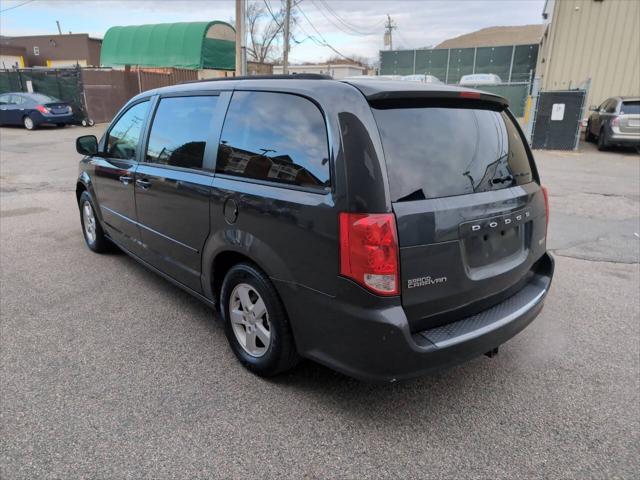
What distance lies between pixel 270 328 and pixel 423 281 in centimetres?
97

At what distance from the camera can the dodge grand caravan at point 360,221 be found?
7.22 ft

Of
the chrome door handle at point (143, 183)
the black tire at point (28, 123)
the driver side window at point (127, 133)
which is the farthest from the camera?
the black tire at point (28, 123)

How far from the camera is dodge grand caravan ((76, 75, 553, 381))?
7.22 feet

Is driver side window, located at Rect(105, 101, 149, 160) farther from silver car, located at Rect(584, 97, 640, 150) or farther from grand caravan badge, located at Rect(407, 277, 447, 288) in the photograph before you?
silver car, located at Rect(584, 97, 640, 150)

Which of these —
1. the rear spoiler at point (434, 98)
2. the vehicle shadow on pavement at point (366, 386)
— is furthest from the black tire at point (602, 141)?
the vehicle shadow on pavement at point (366, 386)

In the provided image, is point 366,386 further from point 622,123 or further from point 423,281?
point 622,123

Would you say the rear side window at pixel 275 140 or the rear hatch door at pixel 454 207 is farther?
the rear side window at pixel 275 140

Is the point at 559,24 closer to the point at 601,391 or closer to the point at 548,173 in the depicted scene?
the point at 548,173

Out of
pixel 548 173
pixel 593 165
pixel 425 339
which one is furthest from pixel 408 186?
pixel 593 165

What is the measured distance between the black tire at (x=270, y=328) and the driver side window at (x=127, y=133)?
1787 mm

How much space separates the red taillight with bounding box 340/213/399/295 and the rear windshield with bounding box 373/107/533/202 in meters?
0.17

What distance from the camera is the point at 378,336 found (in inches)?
86.0

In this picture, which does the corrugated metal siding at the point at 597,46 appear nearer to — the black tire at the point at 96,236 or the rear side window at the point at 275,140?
the black tire at the point at 96,236

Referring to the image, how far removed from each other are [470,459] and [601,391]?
3.76ft
